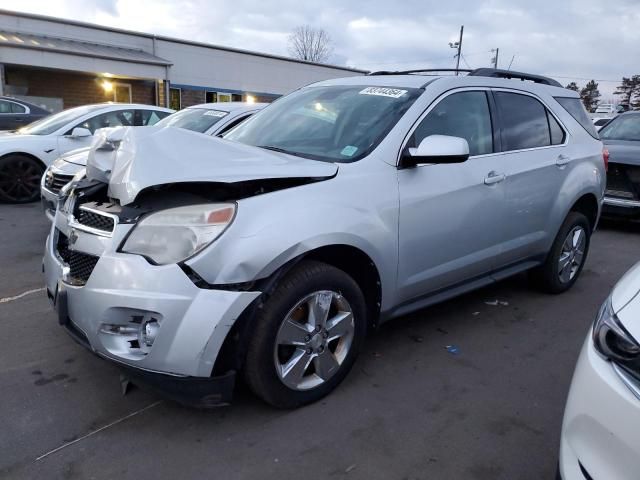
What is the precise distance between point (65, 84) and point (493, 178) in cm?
2237

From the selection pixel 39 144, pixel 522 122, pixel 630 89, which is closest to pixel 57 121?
pixel 39 144

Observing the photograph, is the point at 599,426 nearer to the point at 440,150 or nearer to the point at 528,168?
the point at 440,150

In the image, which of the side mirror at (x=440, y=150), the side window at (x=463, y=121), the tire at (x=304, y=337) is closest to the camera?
the tire at (x=304, y=337)

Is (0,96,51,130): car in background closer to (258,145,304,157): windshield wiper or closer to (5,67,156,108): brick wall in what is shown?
(258,145,304,157): windshield wiper

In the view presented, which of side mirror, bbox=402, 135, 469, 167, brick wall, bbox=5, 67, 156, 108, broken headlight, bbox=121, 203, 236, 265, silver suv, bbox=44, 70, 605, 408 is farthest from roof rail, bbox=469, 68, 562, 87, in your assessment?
brick wall, bbox=5, 67, 156, 108

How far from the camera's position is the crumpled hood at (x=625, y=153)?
7164mm

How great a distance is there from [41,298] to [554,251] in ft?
13.7

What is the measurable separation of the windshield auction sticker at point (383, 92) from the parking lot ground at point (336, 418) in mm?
1633

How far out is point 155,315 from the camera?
2.21m

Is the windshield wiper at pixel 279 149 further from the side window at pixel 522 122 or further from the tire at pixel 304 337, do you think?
the side window at pixel 522 122

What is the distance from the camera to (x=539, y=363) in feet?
11.0

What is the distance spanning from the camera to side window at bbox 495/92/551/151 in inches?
149

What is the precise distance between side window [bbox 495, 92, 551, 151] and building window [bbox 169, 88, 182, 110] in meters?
22.8

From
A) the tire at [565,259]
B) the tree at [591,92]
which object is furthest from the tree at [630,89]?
the tire at [565,259]
